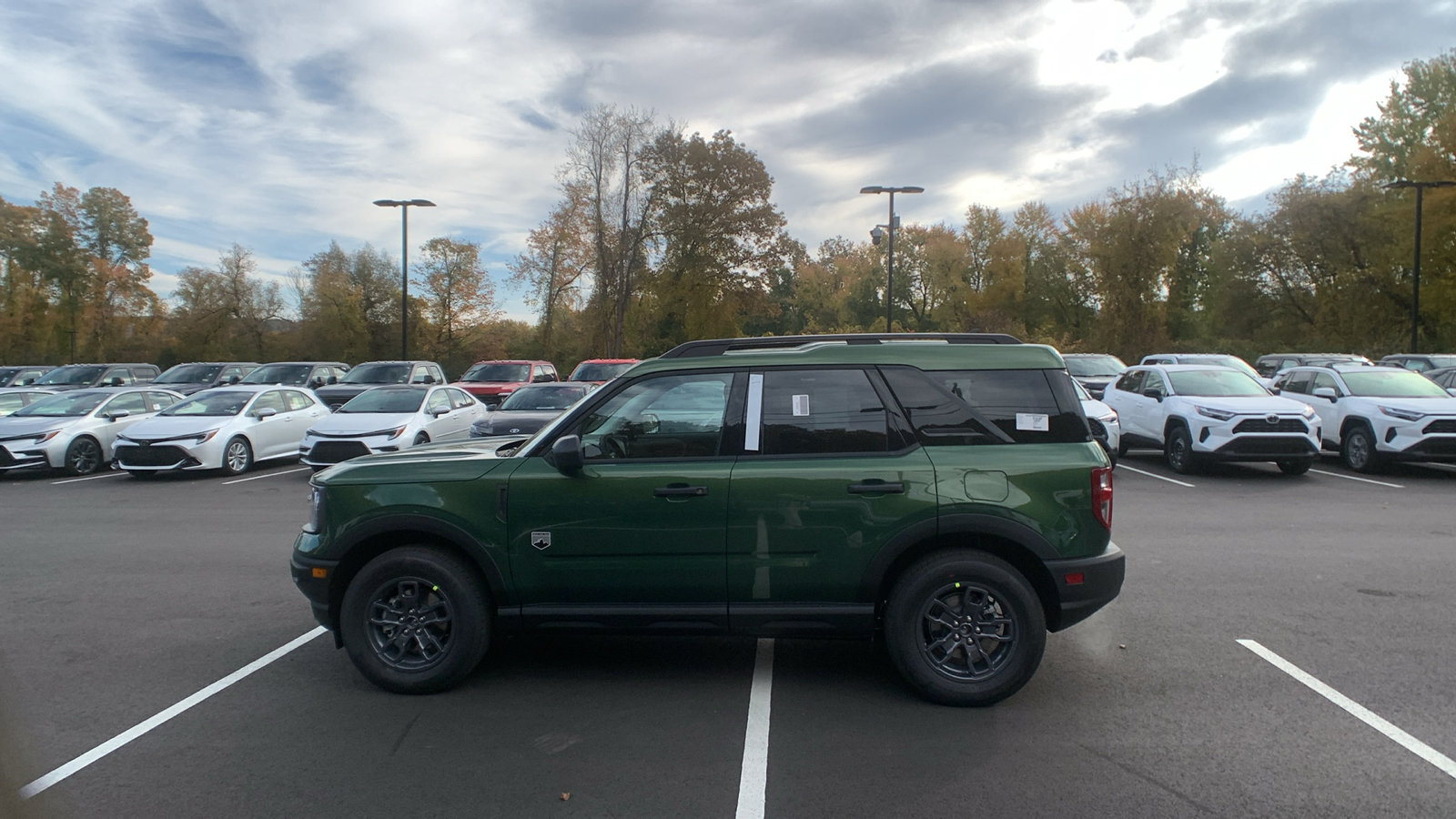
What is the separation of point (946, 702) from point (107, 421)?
16363 millimetres

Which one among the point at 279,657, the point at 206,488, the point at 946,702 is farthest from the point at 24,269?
the point at 946,702

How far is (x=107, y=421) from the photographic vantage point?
15703 millimetres

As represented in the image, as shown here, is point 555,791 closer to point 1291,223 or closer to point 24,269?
point 1291,223

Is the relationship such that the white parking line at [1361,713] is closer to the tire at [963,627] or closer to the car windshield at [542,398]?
the tire at [963,627]

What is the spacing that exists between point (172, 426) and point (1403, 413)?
18876 millimetres

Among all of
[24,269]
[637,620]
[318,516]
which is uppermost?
[24,269]

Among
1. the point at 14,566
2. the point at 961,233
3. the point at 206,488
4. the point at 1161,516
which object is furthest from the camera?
the point at 961,233

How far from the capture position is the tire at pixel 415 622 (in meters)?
4.62

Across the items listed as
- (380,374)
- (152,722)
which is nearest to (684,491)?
(152,722)

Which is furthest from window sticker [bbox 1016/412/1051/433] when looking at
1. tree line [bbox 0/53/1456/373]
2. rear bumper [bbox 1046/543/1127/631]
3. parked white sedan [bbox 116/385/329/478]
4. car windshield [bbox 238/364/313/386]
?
tree line [bbox 0/53/1456/373]

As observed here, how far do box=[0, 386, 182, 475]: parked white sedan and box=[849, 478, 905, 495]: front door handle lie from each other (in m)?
14.2

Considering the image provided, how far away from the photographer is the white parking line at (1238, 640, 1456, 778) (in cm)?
386

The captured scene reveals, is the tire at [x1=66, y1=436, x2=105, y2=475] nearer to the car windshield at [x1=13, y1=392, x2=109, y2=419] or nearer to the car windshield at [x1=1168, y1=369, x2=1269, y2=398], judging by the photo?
the car windshield at [x1=13, y1=392, x2=109, y2=419]

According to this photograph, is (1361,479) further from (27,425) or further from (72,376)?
(72,376)
